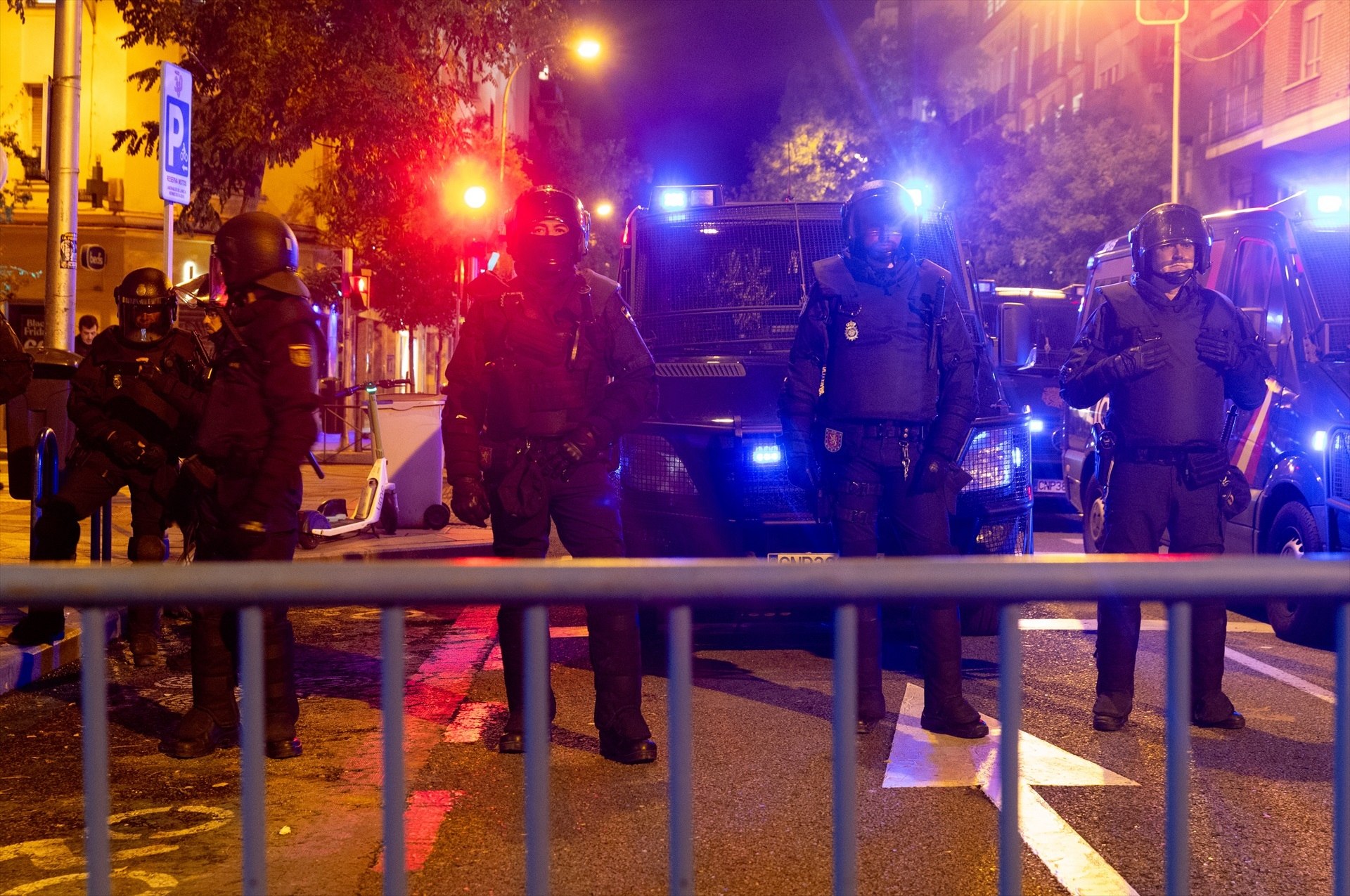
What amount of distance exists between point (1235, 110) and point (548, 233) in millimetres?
37082

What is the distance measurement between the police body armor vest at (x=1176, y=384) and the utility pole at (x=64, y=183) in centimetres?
861

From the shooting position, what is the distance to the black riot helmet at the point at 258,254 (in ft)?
18.1

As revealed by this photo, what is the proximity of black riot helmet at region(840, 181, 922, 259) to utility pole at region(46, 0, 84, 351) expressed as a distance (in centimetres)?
790

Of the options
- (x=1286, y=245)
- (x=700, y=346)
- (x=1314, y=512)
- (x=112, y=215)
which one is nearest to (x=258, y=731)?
(x=700, y=346)

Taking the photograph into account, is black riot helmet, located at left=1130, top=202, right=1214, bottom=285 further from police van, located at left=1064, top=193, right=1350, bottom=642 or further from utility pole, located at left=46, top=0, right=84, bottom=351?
utility pole, located at left=46, top=0, right=84, bottom=351

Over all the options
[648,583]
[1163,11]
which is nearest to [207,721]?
[648,583]

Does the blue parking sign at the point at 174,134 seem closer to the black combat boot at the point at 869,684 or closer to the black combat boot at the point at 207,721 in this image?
the black combat boot at the point at 207,721

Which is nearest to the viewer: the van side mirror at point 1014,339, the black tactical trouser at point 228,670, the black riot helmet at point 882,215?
the black tactical trouser at point 228,670

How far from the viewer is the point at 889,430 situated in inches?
232

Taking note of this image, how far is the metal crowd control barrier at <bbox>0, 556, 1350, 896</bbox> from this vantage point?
222cm

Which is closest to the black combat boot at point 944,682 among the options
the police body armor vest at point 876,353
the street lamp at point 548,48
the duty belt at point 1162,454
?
the police body armor vest at point 876,353

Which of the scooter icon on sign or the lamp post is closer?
the scooter icon on sign

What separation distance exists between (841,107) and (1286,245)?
147 feet

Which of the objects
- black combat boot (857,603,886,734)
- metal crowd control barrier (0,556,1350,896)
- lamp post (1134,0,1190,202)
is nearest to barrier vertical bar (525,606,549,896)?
metal crowd control barrier (0,556,1350,896)
